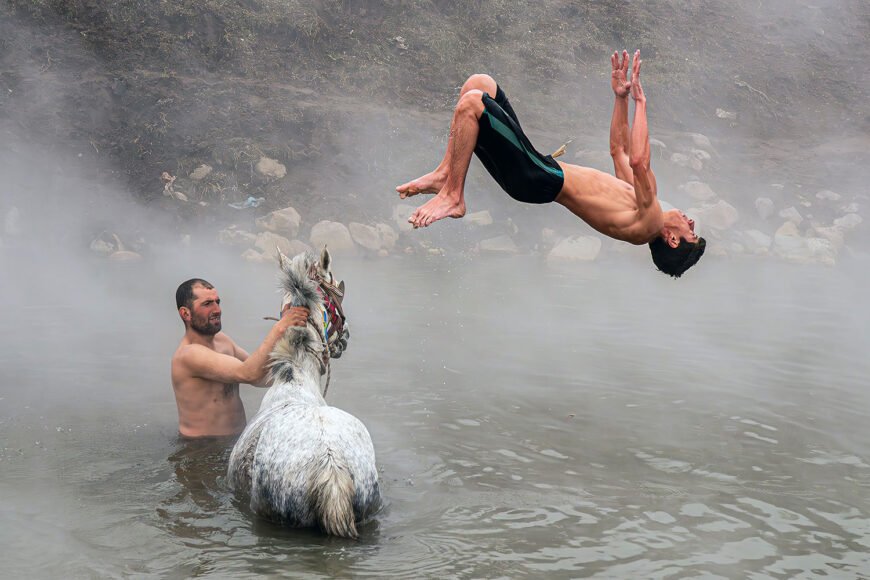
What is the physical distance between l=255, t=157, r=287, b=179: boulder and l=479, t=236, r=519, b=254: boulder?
15.7 ft

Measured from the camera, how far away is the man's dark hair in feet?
19.9

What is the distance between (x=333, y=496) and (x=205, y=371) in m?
2.07

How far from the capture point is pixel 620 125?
6.42 metres

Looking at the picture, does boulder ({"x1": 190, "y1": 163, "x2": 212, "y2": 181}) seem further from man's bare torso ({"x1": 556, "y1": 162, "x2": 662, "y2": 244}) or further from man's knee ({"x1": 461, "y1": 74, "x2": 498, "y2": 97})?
man's bare torso ({"x1": 556, "y1": 162, "x2": 662, "y2": 244})

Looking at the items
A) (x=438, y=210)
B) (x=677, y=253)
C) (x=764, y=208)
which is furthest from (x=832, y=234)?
(x=438, y=210)

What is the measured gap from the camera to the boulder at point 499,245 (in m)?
21.0

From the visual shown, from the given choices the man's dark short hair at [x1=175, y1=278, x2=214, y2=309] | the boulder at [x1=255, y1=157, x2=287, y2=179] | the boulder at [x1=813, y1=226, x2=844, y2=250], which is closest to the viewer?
the man's dark short hair at [x1=175, y1=278, x2=214, y2=309]

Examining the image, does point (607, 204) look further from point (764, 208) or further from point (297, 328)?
point (764, 208)

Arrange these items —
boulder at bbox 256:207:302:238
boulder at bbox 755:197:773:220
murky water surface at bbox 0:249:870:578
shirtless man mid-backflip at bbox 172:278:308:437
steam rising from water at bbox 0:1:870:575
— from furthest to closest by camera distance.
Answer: boulder at bbox 755:197:773:220 → boulder at bbox 256:207:302:238 → shirtless man mid-backflip at bbox 172:278:308:437 → steam rising from water at bbox 0:1:870:575 → murky water surface at bbox 0:249:870:578

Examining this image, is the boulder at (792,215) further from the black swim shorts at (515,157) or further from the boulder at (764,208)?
the black swim shorts at (515,157)

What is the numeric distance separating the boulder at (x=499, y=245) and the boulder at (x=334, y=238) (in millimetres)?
3129

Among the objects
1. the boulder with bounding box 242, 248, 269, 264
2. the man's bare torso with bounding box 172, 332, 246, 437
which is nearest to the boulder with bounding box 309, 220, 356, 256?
the boulder with bounding box 242, 248, 269, 264

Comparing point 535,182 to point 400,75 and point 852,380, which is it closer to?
point 852,380

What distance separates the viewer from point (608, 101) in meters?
27.3
